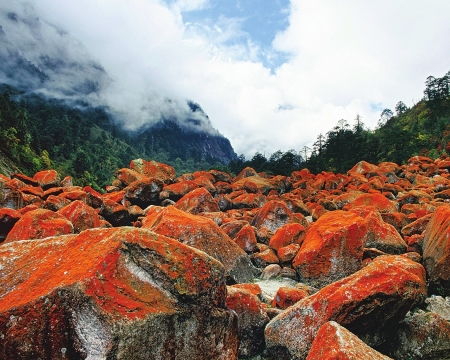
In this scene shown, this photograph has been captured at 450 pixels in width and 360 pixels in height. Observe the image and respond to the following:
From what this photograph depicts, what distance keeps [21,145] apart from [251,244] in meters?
70.1

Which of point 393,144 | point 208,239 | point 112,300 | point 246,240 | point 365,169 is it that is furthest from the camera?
point 393,144

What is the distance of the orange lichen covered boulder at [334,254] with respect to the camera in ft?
61.0

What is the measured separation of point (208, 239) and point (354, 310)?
30.0 ft

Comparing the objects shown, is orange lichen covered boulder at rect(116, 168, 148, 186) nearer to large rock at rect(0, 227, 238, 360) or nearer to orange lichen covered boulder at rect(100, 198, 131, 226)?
orange lichen covered boulder at rect(100, 198, 131, 226)

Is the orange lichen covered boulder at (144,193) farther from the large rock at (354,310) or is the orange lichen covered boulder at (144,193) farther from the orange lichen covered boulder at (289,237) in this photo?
the large rock at (354,310)

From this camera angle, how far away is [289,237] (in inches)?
924

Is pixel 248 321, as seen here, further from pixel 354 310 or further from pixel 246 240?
pixel 246 240

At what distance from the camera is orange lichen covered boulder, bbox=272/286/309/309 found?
14453 mm

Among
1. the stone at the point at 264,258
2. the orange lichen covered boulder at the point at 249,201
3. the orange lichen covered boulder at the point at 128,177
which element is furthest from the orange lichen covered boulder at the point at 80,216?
the orange lichen covered boulder at the point at 128,177

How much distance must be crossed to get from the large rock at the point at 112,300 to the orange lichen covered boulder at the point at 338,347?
274 cm

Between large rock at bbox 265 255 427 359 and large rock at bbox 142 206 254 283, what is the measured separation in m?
6.88

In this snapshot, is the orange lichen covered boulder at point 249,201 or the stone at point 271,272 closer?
the stone at point 271,272

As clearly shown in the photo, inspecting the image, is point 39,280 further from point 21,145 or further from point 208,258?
point 21,145

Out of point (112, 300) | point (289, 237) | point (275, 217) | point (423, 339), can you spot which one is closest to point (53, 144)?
point (275, 217)
